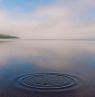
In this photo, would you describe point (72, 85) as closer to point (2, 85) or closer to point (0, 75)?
point (2, 85)

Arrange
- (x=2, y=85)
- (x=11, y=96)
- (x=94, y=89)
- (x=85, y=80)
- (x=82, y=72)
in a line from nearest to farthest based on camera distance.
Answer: (x=11, y=96) → (x=94, y=89) → (x=2, y=85) → (x=85, y=80) → (x=82, y=72)

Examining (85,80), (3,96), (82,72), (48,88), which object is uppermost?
(82,72)

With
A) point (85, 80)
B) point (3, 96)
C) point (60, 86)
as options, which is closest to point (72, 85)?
point (60, 86)

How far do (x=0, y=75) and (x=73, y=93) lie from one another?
5182 mm

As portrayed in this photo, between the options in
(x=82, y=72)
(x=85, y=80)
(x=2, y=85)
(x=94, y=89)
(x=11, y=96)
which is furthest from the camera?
(x=82, y=72)

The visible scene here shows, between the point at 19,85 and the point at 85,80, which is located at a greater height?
the point at 85,80

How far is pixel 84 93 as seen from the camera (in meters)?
10.0

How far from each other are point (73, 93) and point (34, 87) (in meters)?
1.83

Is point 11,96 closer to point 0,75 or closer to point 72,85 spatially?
point 72,85

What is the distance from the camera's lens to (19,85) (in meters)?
11.0

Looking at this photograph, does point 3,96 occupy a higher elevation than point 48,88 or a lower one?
lower

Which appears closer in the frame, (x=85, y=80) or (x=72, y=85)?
(x=72, y=85)

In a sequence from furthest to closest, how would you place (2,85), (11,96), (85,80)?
(85,80)
(2,85)
(11,96)

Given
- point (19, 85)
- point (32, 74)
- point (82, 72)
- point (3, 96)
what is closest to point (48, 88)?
point (19, 85)
